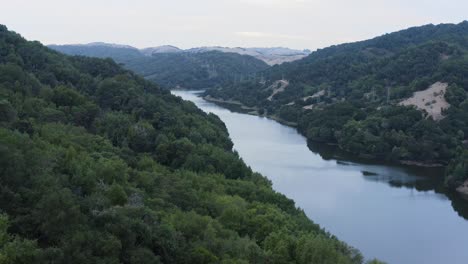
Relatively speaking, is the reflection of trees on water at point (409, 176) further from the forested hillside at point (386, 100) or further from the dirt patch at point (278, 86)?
the dirt patch at point (278, 86)

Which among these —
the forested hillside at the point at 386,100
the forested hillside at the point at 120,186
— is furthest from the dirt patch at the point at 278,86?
the forested hillside at the point at 120,186

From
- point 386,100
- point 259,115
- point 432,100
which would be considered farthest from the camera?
point 259,115

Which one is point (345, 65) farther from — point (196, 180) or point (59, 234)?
point (59, 234)

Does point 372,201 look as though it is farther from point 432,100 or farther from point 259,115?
point 259,115

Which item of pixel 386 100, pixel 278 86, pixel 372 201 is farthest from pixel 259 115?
pixel 372 201

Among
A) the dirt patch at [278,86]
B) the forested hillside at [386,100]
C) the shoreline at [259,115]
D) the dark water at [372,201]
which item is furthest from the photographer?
the dirt patch at [278,86]

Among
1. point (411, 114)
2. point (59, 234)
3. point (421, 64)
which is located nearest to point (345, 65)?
point (421, 64)
